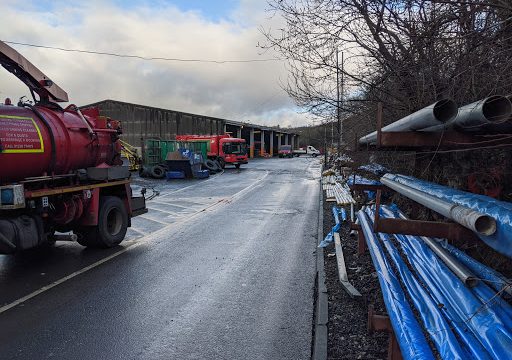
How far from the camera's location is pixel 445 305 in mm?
3678

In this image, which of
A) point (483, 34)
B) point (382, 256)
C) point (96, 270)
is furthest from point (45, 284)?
point (483, 34)

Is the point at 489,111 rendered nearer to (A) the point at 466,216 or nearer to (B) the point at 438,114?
(B) the point at 438,114

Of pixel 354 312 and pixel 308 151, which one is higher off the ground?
pixel 308 151

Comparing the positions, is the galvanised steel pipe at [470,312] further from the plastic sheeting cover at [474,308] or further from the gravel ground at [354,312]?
the gravel ground at [354,312]

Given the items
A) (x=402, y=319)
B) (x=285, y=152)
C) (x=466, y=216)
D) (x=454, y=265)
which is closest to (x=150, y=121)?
(x=285, y=152)

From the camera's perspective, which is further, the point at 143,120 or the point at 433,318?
the point at 143,120

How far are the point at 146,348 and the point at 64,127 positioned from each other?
15.8 ft

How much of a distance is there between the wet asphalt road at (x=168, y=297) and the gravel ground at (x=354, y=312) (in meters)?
0.30

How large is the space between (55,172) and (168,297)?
3.34 meters

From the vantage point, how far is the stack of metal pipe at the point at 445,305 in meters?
2.94

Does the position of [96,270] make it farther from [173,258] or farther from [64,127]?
[64,127]

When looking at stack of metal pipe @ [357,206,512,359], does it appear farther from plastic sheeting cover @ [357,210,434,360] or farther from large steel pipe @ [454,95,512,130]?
large steel pipe @ [454,95,512,130]

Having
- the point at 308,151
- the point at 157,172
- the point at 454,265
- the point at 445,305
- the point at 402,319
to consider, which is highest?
the point at 308,151

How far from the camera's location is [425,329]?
357 cm
